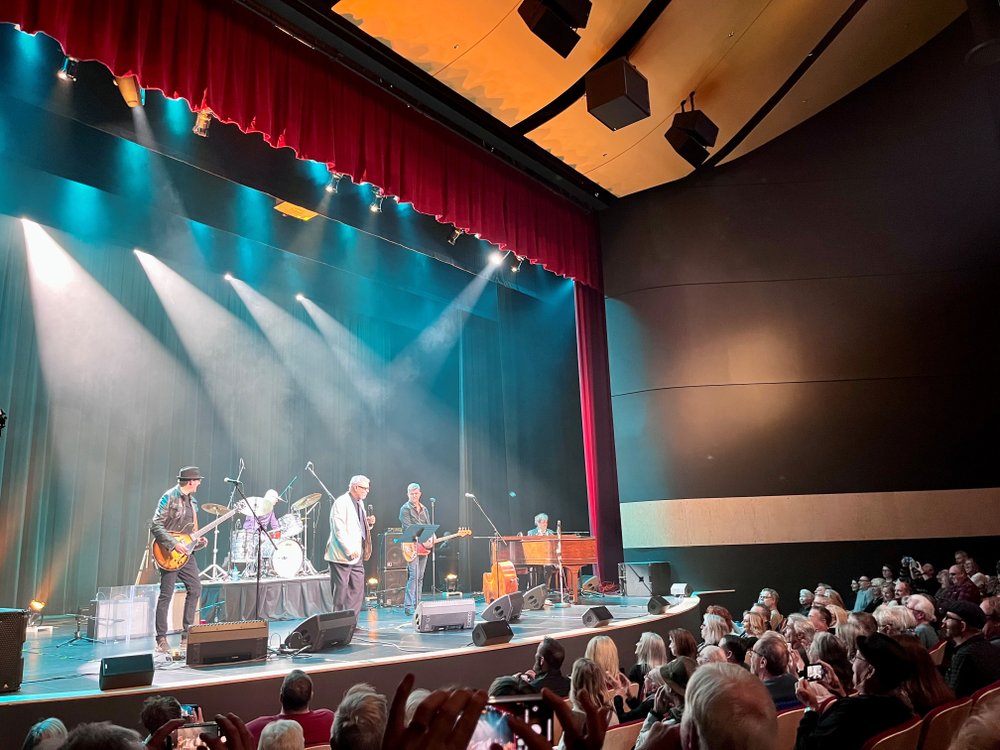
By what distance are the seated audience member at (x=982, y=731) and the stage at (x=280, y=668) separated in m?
2.87

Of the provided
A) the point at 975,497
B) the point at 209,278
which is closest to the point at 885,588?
the point at 975,497

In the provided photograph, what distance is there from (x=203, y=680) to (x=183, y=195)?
5322 mm

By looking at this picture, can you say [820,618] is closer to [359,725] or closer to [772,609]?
[772,609]

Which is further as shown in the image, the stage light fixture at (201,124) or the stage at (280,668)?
the stage light fixture at (201,124)

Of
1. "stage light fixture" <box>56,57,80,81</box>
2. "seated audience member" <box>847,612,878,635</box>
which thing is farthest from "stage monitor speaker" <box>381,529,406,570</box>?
"seated audience member" <box>847,612,878,635</box>

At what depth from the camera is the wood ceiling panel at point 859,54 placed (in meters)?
8.30

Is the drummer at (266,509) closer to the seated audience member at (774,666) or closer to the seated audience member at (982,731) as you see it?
the seated audience member at (774,666)

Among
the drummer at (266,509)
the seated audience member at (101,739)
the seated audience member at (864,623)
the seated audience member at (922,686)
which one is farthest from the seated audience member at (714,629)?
the drummer at (266,509)

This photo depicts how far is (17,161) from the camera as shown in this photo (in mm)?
6652

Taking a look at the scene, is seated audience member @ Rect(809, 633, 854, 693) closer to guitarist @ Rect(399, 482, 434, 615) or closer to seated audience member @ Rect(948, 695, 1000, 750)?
seated audience member @ Rect(948, 695, 1000, 750)

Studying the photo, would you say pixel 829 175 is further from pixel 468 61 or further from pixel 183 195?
pixel 183 195

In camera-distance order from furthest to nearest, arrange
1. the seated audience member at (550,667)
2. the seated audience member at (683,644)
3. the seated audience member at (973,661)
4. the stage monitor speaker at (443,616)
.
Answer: the stage monitor speaker at (443,616), the seated audience member at (683,644), the seated audience member at (550,667), the seated audience member at (973,661)

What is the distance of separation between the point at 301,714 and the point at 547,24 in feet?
17.1

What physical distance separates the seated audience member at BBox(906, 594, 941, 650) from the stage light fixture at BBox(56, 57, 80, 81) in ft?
23.8
